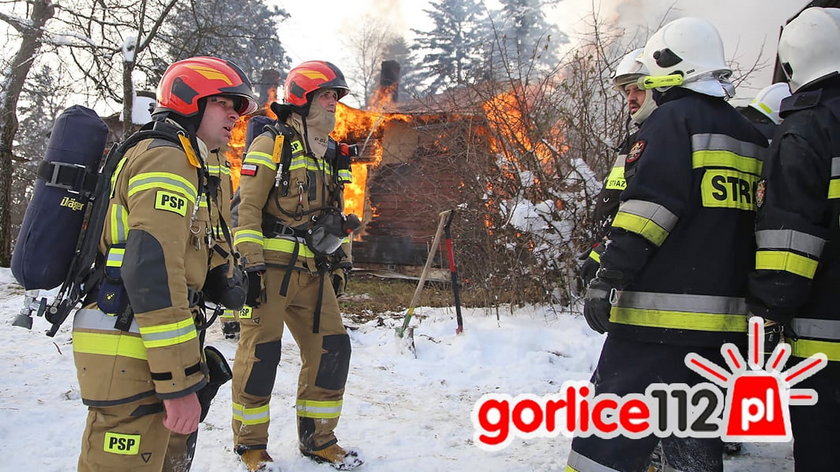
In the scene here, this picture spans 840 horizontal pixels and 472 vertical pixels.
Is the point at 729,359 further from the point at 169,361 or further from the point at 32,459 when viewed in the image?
the point at 32,459

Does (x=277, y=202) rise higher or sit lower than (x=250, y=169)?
lower

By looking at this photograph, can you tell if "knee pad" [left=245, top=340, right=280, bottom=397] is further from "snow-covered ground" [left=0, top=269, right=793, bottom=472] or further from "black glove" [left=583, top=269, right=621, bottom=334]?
"black glove" [left=583, top=269, right=621, bottom=334]

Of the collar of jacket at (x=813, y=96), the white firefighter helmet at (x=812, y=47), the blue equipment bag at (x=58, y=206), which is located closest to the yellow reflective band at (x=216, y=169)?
the blue equipment bag at (x=58, y=206)

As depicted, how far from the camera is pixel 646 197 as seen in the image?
2451 mm

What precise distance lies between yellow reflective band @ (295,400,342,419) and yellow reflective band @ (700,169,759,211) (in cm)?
255

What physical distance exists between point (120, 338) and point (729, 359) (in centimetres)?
256

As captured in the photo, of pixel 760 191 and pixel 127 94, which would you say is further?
pixel 127 94

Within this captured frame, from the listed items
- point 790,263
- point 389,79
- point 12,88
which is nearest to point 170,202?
point 790,263

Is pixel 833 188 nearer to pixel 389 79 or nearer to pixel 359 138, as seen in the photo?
pixel 359 138

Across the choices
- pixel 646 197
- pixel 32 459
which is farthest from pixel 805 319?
pixel 32 459

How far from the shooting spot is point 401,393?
532 centimetres

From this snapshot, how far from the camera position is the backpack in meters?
2.10

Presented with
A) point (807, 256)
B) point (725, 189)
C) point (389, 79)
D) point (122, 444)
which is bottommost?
point (122, 444)

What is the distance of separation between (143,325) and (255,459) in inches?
71.4
